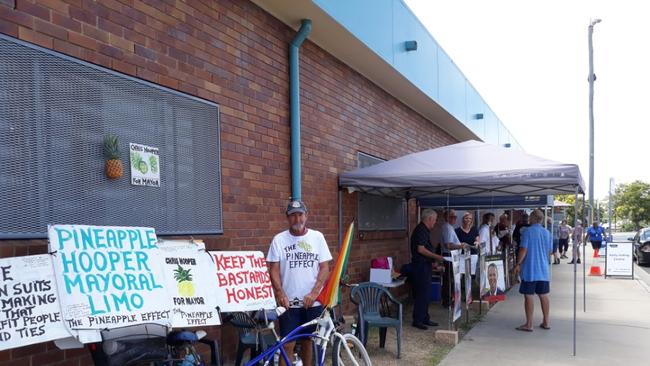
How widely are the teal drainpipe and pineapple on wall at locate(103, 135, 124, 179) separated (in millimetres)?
2617

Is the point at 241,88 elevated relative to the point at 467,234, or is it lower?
elevated

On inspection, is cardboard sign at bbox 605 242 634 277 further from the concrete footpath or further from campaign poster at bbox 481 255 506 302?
campaign poster at bbox 481 255 506 302

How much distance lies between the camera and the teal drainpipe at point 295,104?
20.5 ft

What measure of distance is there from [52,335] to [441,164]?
547 cm

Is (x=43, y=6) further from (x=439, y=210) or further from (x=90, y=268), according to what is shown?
(x=439, y=210)

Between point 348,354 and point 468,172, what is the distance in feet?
11.1

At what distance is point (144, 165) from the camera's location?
13.8 feet

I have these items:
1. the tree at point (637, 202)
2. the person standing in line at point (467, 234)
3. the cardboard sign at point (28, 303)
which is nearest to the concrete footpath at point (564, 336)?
the person standing in line at point (467, 234)

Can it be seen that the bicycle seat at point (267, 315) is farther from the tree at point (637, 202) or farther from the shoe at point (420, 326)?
the tree at point (637, 202)

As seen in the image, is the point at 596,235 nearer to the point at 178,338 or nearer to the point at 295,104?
the point at 295,104

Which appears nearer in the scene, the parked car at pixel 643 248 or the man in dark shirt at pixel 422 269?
the man in dark shirt at pixel 422 269

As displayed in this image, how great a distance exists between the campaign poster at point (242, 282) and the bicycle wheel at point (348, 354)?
63 centimetres

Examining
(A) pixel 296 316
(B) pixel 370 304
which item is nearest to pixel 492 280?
(B) pixel 370 304

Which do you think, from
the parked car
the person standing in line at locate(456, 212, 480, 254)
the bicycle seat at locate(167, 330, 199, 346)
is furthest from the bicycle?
the parked car
